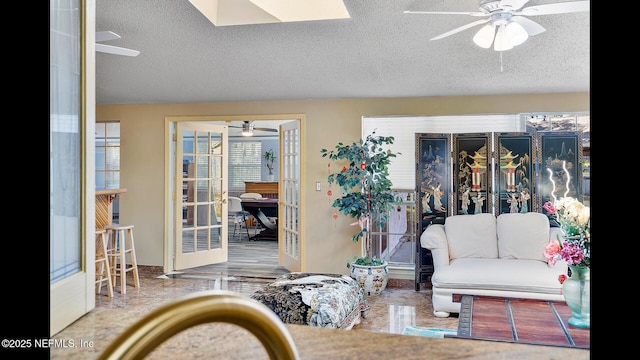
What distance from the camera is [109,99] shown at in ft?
20.2

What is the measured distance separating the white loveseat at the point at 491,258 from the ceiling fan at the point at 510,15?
7.26ft

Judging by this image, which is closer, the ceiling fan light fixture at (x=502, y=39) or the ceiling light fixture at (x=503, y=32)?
the ceiling light fixture at (x=503, y=32)

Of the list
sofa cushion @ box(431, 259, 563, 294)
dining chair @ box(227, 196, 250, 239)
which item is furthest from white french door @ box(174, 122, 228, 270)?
sofa cushion @ box(431, 259, 563, 294)

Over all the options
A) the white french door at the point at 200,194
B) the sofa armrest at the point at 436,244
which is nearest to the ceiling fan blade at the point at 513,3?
the sofa armrest at the point at 436,244

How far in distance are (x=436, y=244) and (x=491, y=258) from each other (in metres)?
0.62

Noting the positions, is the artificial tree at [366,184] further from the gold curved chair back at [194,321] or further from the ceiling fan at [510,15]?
the gold curved chair back at [194,321]

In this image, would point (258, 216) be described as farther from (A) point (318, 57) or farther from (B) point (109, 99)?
(A) point (318, 57)

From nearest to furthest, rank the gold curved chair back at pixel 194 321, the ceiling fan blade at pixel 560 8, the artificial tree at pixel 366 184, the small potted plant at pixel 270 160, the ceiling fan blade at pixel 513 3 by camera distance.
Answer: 1. the gold curved chair back at pixel 194 321
2. the ceiling fan blade at pixel 560 8
3. the ceiling fan blade at pixel 513 3
4. the artificial tree at pixel 366 184
5. the small potted plant at pixel 270 160

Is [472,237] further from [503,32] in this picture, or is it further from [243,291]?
[503,32]

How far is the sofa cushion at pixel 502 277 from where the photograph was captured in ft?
13.8

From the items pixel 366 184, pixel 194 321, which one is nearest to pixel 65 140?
pixel 194 321

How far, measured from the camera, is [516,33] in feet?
9.49

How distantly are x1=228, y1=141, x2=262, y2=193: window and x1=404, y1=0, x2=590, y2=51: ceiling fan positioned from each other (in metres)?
8.94

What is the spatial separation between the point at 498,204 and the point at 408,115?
148 centimetres
